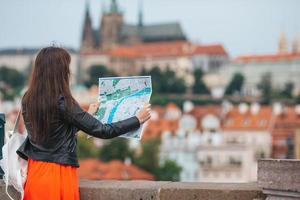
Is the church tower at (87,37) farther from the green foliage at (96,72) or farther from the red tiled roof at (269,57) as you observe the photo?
the red tiled roof at (269,57)

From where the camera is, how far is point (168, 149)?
8106 cm

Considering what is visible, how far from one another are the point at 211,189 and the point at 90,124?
654 mm

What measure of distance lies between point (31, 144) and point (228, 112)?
90.9 metres

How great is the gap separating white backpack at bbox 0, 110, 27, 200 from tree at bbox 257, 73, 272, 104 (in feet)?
341

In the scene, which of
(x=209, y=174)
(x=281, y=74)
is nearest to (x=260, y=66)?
(x=281, y=74)

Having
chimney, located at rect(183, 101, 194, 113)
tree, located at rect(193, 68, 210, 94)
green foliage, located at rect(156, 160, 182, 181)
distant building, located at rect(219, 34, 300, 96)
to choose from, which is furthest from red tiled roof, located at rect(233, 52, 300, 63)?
green foliage, located at rect(156, 160, 182, 181)

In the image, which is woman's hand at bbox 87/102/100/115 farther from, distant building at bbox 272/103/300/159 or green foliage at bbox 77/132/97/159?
distant building at bbox 272/103/300/159

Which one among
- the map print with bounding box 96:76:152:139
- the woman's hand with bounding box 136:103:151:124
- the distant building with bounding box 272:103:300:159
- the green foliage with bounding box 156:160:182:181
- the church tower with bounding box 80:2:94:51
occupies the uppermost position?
the church tower with bounding box 80:2:94:51

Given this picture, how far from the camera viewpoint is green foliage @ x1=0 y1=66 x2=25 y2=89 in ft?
395

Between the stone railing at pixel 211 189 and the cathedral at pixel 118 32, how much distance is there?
414 ft

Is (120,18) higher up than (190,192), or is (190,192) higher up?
(120,18)

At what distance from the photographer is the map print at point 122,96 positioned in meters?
4.80

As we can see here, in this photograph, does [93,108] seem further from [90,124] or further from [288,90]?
[288,90]

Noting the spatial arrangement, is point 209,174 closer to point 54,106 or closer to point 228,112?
point 228,112
